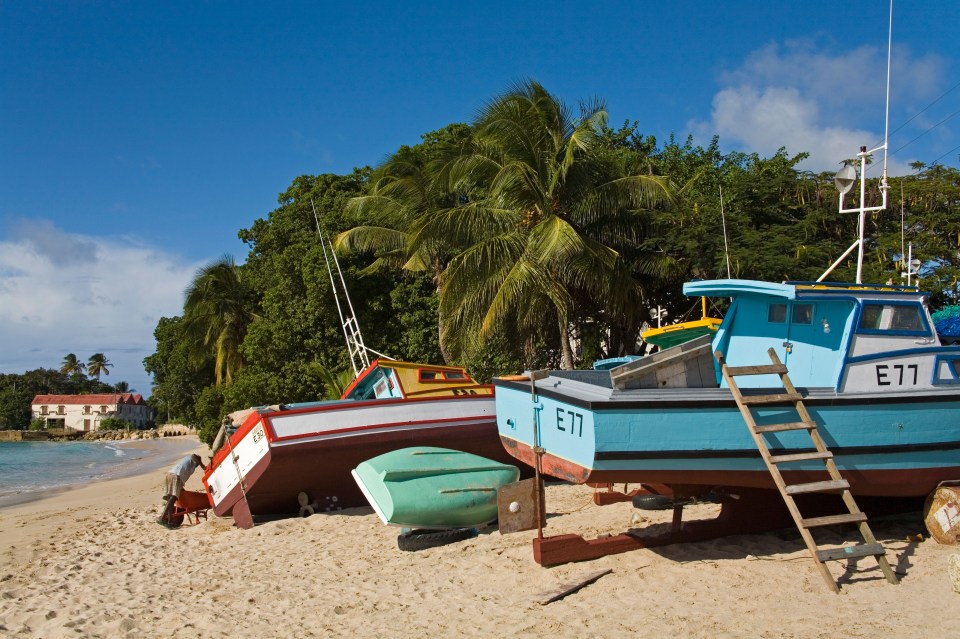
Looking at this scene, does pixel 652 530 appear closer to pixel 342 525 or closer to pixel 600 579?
pixel 600 579

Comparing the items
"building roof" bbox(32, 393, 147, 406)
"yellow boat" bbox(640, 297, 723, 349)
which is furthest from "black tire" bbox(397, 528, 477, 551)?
"building roof" bbox(32, 393, 147, 406)

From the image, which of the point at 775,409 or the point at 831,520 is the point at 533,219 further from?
the point at 831,520

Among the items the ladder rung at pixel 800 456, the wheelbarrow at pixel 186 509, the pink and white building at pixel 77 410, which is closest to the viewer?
the ladder rung at pixel 800 456

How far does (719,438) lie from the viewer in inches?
280

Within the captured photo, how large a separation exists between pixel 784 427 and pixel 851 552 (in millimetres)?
1196

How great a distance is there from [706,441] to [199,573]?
19.5ft

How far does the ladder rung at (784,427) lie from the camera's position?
686 cm

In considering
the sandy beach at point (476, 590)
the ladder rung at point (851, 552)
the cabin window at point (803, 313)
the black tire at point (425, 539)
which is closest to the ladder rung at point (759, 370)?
the cabin window at point (803, 313)

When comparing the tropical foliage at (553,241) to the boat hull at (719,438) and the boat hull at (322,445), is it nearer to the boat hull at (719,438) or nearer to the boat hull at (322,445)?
the boat hull at (322,445)

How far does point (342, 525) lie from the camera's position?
10.8 metres

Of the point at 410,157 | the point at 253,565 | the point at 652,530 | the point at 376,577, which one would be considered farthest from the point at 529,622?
the point at 410,157

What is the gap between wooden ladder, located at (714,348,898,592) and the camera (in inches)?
256

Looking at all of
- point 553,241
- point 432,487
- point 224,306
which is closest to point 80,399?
point 224,306

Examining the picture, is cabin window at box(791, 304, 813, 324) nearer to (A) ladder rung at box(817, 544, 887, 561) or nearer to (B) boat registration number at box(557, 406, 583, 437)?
(A) ladder rung at box(817, 544, 887, 561)
